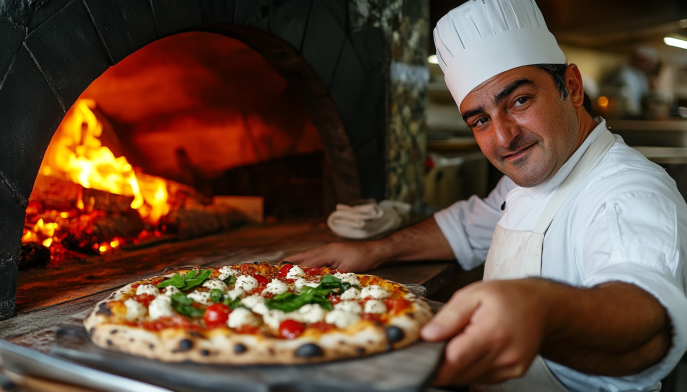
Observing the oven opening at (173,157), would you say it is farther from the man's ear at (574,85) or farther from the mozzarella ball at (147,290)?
the man's ear at (574,85)

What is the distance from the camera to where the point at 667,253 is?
3.80ft

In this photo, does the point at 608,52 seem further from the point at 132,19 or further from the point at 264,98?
the point at 132,19

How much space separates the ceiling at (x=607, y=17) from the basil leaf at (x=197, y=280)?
4.24m

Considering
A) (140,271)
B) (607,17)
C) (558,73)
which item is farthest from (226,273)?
(607,17)

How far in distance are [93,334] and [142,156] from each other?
2.66 metres

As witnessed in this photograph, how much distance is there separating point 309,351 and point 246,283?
1.68 ft

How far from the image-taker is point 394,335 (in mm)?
992

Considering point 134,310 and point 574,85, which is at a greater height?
point 574,85

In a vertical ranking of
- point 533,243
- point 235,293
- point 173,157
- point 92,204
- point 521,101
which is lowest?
point 533,243

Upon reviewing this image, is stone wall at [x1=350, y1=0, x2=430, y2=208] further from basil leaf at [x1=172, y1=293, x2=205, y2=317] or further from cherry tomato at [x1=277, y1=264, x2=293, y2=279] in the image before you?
basil leaf at [x1=172, y1=293, x2=205, y2=317]

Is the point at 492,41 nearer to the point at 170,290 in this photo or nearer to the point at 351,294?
the point at 351,294

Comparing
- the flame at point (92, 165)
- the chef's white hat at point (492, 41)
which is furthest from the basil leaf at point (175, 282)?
the flame at point (92, 165)

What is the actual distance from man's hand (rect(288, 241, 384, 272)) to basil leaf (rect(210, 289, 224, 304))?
0.73 m

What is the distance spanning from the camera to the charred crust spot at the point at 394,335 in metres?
0.99
